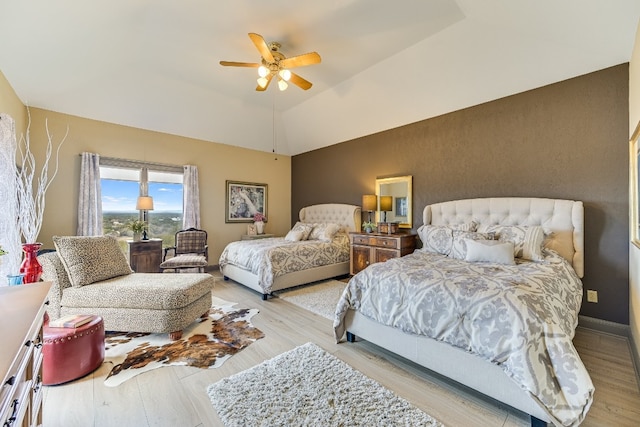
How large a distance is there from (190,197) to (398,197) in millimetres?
4147

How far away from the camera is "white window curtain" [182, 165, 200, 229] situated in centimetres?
540

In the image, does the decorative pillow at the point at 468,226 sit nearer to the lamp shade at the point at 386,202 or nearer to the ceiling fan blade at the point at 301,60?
the lamp shade at the point at 386,202

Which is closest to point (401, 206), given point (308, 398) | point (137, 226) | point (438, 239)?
point (438, 239)

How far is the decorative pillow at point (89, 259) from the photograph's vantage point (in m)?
2.64

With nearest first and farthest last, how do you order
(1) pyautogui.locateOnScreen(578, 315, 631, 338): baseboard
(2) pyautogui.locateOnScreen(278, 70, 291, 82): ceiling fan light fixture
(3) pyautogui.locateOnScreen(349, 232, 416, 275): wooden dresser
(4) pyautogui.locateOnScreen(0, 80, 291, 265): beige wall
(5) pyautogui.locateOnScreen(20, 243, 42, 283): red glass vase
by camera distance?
(5) pyautogui.locateOnScreen(20, 243, 42, 283): red glass vase → (1) pyautogui.locateOnScreen(578, 315, 631, 338): baseboard → (2) pyautogui.locateOnScreen(278, 70, 291, 82): ceiling fan light fixture → (4) pyautogui.locateOnScreen(0, 80, 291, 265): beige wall → (3) pyautogui.locateOnScreen(349, 232, 416, 275): wooden dresser

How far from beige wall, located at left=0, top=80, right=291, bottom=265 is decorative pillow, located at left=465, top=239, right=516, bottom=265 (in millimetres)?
4936

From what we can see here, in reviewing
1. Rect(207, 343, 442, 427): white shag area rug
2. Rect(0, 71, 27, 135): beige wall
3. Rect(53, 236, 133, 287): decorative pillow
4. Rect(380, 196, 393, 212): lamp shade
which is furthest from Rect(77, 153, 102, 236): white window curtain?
Rect(380, 196, 393, 212): lamp shade

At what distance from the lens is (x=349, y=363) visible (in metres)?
2.30

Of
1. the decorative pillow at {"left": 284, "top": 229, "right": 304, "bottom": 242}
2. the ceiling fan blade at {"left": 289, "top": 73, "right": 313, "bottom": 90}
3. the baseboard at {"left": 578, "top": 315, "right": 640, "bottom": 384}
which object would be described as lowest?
the baseboard at {"left": 578, "top": 315, "right": 640, "bottom": 384}

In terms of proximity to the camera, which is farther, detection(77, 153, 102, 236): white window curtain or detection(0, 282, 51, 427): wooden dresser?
detection(77, 153, 102, 236): white window curtain

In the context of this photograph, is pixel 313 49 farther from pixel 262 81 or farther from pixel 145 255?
pixel 145 255

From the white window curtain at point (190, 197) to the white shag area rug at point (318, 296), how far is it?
A: 8.56ft

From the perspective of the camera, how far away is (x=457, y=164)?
13.5 feet

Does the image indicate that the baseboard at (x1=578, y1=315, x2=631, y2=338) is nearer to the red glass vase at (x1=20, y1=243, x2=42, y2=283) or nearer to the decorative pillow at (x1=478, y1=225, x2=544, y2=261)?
the decorative pillow at (x1=478, y1=225, x2=544, y2=261)
